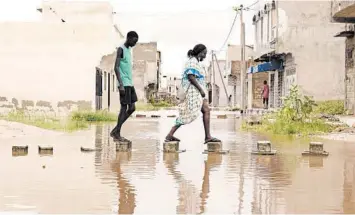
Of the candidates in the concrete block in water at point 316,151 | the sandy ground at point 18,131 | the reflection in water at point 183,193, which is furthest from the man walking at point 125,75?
the sandy ground at point 18,131

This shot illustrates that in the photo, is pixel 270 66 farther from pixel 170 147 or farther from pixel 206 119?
pixel 170 147

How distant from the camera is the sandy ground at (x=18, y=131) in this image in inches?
582

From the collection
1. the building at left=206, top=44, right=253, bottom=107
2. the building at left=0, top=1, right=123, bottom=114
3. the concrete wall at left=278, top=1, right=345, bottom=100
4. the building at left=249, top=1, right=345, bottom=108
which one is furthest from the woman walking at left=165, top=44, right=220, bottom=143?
the building at left=206, top=44, right=253, bottom=107

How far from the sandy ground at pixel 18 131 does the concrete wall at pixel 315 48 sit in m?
18.8

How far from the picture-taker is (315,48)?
110 ft

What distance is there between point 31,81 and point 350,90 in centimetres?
1387

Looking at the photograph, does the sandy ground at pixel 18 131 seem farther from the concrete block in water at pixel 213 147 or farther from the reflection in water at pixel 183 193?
the reflection in water at pixel 183 193

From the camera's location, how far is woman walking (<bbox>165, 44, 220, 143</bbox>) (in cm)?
1123

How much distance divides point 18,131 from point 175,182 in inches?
365

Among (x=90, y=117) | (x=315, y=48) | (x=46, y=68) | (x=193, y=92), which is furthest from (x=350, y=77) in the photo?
(x=193, y=92)

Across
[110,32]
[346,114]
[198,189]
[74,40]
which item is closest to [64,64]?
[74,40]

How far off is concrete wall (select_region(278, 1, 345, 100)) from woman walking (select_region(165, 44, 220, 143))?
22.1 meters

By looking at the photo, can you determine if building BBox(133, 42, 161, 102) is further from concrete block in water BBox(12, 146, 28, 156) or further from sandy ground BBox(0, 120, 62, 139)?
concrete block in water BBox(12, 146, 28, 156)

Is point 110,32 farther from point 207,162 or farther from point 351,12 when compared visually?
point 207,162
